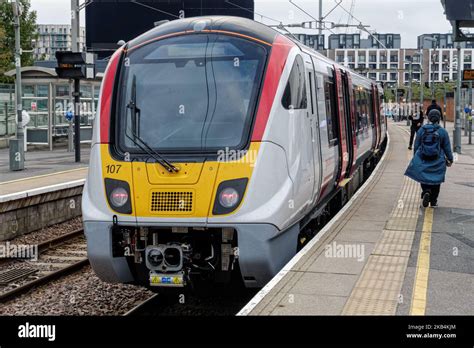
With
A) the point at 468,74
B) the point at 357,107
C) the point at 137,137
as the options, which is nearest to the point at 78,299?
the point at 137,137

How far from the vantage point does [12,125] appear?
90.1ft

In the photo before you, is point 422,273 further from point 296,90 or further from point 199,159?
point 199,159

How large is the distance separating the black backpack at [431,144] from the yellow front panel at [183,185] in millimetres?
5448

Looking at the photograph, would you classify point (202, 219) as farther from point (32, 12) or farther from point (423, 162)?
point (32, 12)

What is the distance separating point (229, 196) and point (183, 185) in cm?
46

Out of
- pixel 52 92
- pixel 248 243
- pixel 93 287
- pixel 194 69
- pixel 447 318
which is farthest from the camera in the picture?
pixel 52 92

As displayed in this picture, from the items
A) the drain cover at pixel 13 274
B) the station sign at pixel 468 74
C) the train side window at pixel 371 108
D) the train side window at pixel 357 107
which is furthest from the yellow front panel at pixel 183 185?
the station sign at pixel 468 74

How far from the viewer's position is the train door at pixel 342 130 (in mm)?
10702

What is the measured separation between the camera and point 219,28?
7.40 meters

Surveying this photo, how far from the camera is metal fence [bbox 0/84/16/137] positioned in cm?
2616

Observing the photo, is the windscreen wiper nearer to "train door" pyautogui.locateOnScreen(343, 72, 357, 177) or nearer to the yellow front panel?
the yellow front panel

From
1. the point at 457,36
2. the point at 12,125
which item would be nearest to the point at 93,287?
the point at 457,36

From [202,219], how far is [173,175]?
0.54 meters

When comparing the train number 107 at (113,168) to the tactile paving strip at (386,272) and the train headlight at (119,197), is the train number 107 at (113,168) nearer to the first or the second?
the train headlight at (119,197)
